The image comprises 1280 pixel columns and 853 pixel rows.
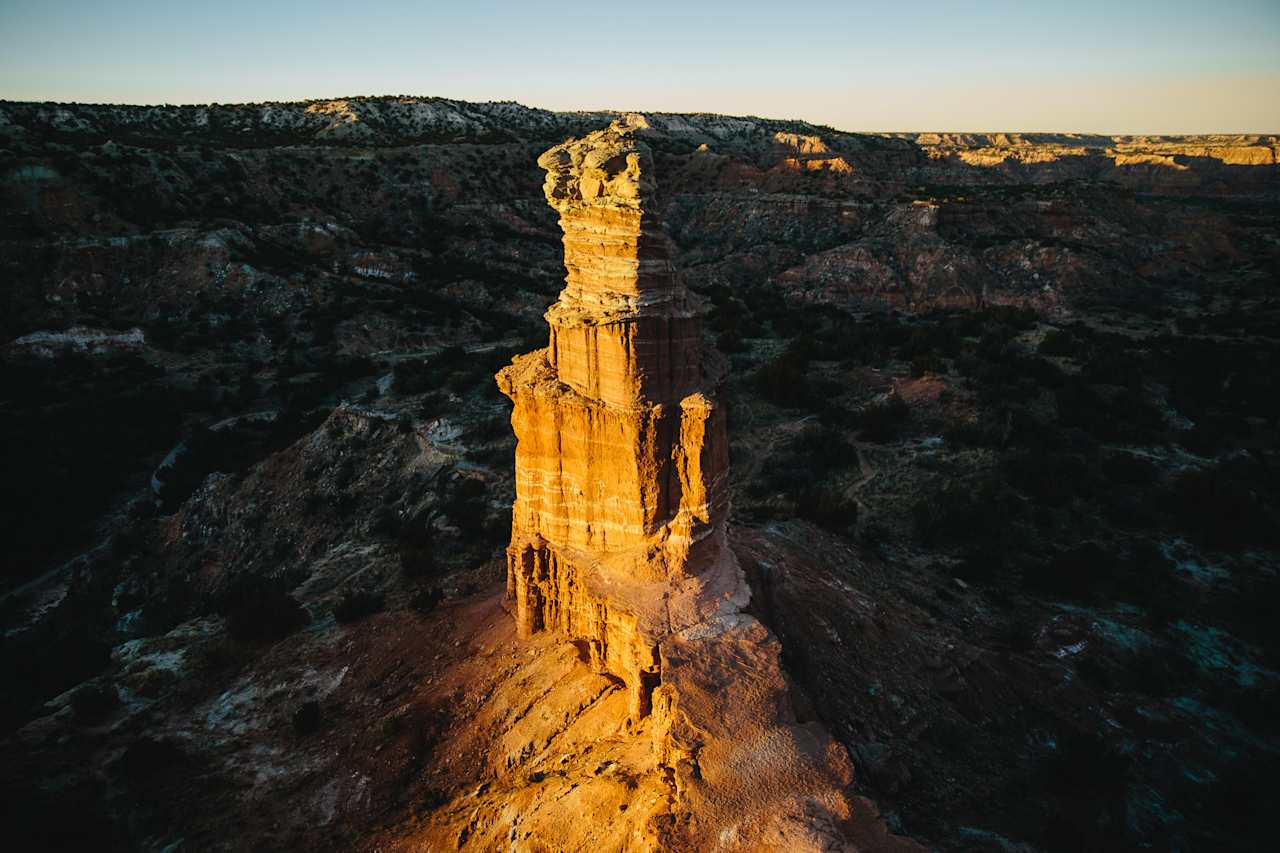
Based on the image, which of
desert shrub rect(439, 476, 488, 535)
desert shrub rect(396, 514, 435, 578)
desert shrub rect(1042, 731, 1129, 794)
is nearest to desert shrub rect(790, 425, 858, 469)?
desert shrub rect(439, 476, 488, 535)

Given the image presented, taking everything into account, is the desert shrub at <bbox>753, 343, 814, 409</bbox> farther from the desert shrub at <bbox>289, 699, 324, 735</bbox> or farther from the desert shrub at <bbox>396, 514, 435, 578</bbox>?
the desert shrub at <bbox>289, 699, 324, 735</bbox>

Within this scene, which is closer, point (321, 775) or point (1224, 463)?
point (321, 775)

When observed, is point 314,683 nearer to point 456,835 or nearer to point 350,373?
point 456,835

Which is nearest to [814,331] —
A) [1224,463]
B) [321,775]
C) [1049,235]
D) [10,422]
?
[1224,463]

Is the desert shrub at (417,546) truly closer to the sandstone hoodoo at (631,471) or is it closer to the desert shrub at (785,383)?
the sandstone hoodoo at (631,471)

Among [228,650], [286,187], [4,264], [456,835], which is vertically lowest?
[228,650]

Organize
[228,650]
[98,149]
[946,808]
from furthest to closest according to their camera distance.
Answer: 1. [98,149]
2. [228,650]
3. [946,808]

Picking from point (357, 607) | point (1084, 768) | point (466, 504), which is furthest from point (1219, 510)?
point (357, 607)

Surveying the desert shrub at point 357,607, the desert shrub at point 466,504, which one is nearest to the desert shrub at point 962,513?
the desert shrub at point 466,504
